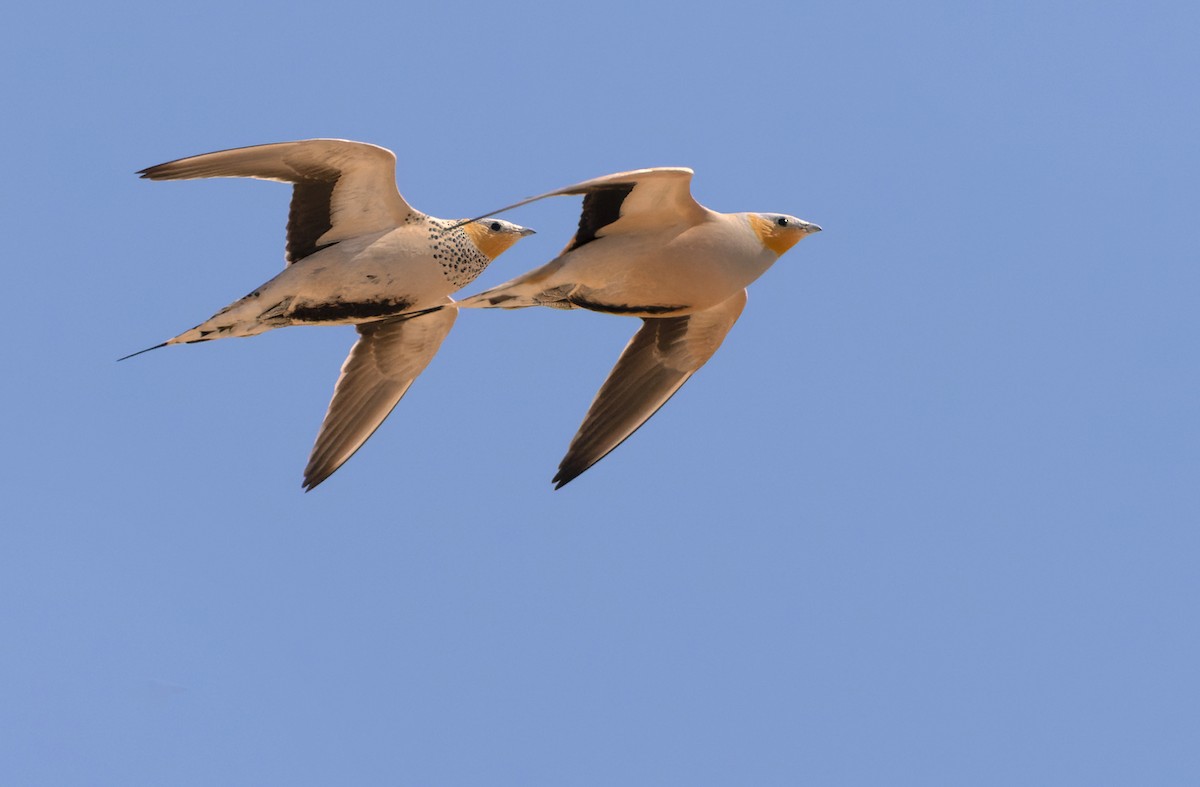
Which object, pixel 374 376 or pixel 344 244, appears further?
pixel 374 376

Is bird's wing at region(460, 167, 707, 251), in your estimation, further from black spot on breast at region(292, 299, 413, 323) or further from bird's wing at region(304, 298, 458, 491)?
bird's wing at region(304, 298, 458, 491)

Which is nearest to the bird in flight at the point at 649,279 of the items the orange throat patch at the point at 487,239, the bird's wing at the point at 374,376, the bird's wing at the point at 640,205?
the bird's wing at the point at 640,205

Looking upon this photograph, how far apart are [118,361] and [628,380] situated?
15.4 feet

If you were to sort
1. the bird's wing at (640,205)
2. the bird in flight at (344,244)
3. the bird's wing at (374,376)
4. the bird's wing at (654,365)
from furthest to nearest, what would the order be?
the bird's wing at (374,376)
the bird's wing at (654,365)
the bird in flight at (344,244)
the bird's wing at (640,205)

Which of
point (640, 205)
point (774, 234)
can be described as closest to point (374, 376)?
point (640, 205)

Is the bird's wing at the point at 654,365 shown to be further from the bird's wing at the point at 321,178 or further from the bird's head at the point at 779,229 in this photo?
the bird's wing at the point at 321,178

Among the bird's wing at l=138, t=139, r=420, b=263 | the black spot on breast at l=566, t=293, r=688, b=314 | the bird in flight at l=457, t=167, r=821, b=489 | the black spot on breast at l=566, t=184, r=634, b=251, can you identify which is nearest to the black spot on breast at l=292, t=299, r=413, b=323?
the bird's wing at l=138, t=139, r=420, b=263

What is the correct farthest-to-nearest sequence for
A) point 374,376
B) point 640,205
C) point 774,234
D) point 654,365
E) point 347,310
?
point 374,376 → point 654,365 → point 774,234 → point 347,310 → point 640,205

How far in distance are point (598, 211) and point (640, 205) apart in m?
0.37

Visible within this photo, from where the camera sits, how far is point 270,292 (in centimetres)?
1825

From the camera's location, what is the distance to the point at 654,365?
1964cm

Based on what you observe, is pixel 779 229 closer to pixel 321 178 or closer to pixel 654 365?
pixel 654 365

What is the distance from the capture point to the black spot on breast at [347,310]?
18.4 meters

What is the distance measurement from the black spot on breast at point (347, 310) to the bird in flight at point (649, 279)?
0.73 m
